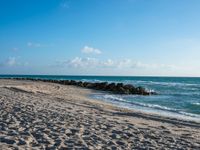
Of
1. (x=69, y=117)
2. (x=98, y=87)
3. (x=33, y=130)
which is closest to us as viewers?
(x=33, y=130)

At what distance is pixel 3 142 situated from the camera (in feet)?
22.9

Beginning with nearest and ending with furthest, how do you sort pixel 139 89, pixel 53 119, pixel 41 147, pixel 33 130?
pixel 41 147 < pixel 33 130 < pixel 53 119 < pixel 139 89

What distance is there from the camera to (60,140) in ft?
24.3

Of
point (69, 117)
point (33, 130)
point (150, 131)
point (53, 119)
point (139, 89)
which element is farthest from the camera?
point (139, 89)

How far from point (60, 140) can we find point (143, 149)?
1.91 m

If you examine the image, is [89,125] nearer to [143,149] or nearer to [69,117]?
[69,117]

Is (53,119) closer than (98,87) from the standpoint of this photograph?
Yes

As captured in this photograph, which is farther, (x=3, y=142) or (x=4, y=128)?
(x=4, y=128)

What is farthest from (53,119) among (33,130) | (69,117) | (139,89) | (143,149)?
(139,89)

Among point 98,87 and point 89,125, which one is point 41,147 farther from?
point 98,87

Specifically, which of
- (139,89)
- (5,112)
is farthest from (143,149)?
(139,89)

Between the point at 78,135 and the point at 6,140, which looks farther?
the point at 78,135

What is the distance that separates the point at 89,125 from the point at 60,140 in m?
2.31

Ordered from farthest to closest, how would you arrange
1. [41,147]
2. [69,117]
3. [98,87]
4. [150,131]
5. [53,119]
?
[98,87] → [69,117] → [53,119] → [150,131] → [41,147]
